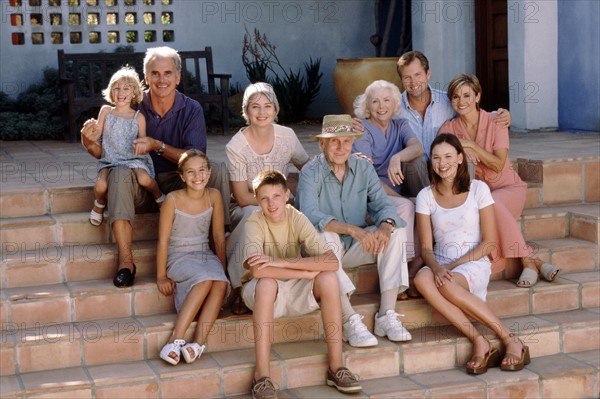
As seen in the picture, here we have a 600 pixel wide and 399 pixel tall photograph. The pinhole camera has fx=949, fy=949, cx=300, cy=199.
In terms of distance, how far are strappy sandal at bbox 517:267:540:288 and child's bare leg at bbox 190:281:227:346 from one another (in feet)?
5.13

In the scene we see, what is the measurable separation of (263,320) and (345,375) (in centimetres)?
42

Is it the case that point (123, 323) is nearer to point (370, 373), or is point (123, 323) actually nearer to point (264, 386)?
point (264, 386)

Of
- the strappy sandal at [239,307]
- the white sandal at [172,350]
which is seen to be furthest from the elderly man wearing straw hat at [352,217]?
the white sandal at [172,350]

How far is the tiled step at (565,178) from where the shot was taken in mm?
5699

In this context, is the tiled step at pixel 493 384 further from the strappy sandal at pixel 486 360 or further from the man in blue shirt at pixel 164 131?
the man in blue shirt at pixel 164 131

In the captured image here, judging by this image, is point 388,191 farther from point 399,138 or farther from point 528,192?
point 528,192

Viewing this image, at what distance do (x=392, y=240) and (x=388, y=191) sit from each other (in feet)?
1.61

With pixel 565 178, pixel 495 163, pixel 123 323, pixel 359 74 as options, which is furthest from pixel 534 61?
pixel 123 323

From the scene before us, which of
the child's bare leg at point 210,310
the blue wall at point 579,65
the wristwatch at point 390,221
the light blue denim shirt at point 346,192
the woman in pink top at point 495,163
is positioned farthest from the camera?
the blue wall at point 579,65

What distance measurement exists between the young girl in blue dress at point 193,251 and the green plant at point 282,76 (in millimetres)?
4993

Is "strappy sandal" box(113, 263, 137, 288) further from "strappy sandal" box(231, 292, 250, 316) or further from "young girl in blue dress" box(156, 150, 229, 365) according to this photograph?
"strappy sandal" box(231, 292, 250, 316)

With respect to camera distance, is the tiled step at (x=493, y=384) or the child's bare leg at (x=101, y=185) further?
the child's bare leg at (x=101, y=185)

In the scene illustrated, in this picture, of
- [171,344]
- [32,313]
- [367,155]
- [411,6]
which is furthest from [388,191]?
[411,6]

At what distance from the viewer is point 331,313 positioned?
13.6 feet
